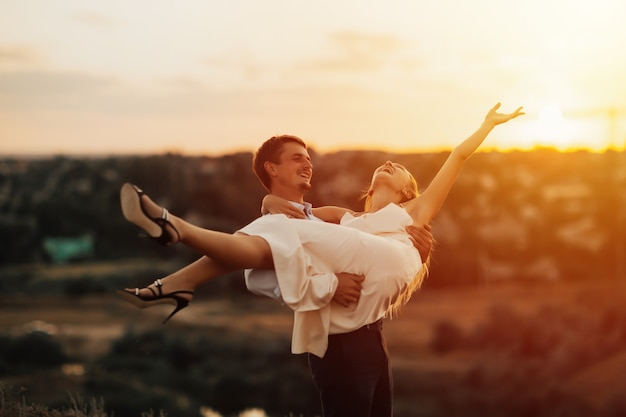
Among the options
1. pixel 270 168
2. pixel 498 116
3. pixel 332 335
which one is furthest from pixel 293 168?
pixel 498 116

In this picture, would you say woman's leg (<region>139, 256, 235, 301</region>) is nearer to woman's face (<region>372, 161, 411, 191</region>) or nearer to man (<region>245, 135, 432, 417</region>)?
man (<region>245, 135, 432, 417</region>)

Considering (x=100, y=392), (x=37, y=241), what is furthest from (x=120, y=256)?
(x=100, y=392)

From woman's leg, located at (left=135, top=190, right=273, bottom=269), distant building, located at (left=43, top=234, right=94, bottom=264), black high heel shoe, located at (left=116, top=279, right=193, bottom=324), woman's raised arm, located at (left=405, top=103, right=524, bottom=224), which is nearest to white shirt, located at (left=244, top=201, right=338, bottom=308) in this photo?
woman's leg, located at (left=135, top=190, right=273, bottom=269)

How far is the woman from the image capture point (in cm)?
373

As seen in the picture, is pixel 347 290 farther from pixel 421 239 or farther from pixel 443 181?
pixel 443 181

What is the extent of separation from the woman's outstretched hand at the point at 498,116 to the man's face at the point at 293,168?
39.3 inches

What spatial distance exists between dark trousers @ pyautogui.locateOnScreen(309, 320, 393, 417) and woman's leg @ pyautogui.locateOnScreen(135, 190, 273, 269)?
516mm

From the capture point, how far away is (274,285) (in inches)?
163

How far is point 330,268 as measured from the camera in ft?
13.7

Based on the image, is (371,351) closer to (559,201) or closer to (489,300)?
(489,300)

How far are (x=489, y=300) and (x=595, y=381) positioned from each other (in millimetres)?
12306

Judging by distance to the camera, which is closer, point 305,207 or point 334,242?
point 334,242

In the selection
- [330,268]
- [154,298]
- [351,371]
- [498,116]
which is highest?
[498,116]

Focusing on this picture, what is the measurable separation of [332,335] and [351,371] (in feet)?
0.60
